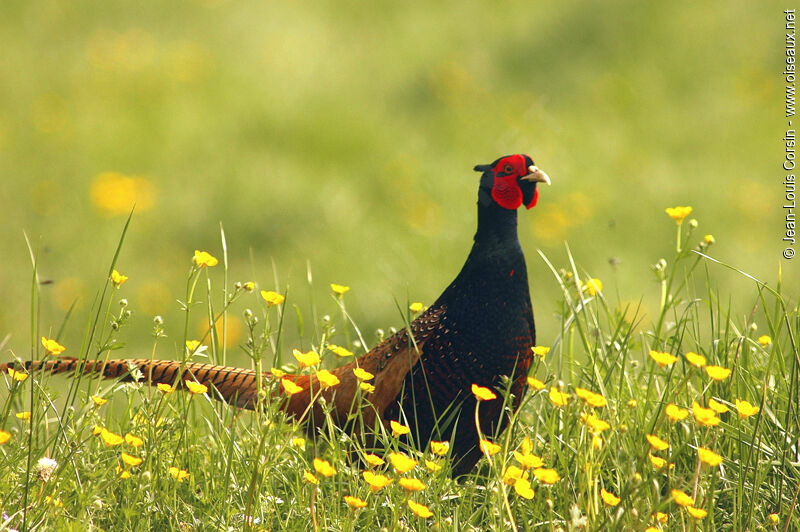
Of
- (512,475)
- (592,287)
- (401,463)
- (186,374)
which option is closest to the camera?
(401,463)

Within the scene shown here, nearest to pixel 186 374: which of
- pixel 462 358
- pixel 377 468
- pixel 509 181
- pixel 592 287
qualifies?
pixel 377 468

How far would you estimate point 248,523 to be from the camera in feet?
7.10

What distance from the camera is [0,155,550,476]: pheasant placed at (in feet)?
9.73

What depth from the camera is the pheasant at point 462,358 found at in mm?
2967

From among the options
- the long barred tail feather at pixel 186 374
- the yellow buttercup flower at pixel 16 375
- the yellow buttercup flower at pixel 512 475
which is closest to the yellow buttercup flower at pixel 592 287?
the yellow buttercup flower at pixel 512 475

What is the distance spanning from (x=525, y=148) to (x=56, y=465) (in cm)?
481

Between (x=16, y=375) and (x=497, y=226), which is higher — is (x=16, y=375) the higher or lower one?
the lower one

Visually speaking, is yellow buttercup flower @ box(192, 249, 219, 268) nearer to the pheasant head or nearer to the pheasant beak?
the pheasant head

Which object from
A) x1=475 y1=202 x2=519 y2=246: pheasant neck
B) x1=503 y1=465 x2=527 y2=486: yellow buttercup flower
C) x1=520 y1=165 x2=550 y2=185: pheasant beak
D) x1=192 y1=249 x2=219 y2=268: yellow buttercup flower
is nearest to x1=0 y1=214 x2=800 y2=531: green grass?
x1=503 y1=465 x2=527 y2=486: yellow buttercup flower

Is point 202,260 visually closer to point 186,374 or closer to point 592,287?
point 186,374

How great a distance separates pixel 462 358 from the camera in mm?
2975

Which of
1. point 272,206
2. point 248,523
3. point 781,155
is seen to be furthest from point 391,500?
point 781,155

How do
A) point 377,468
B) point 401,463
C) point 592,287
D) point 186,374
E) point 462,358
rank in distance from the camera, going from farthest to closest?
point 592,287, point 186,374, point 462,358, point 377,468, point 401,463

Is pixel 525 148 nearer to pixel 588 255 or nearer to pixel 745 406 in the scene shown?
pixel 588 255
